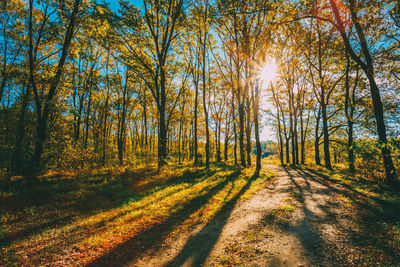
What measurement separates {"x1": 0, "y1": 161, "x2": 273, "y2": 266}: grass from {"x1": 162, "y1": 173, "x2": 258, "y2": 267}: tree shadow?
1.60ft

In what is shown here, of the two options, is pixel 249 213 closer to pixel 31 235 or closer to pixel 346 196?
pixel 346 196

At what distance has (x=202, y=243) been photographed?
4.59 m

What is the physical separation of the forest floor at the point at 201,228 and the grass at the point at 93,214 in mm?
36

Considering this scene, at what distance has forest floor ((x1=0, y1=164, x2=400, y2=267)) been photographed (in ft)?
12.2

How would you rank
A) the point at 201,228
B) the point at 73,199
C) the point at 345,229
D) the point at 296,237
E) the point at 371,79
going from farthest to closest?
the point at 371,79
the point at 73,199
the point at 201,228
the point at 345,229
the point at 296,237

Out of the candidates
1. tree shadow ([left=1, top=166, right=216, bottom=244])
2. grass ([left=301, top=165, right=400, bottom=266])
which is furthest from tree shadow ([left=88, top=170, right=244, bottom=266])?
grass ([left=301, top=165, right=400, bottom=266])

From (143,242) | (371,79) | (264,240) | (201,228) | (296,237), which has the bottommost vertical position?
(143,242)

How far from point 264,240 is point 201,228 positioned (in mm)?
2186

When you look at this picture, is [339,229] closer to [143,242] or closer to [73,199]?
[143,242]

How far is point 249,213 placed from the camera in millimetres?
6199

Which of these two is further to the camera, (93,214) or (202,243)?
(93,214)

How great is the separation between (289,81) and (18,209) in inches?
1190

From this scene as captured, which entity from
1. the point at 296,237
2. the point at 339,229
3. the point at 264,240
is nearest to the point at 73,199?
the point at 264,240

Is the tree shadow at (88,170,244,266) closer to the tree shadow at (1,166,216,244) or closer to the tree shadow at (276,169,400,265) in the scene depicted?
the tree shadow at (1,166,216,244)
